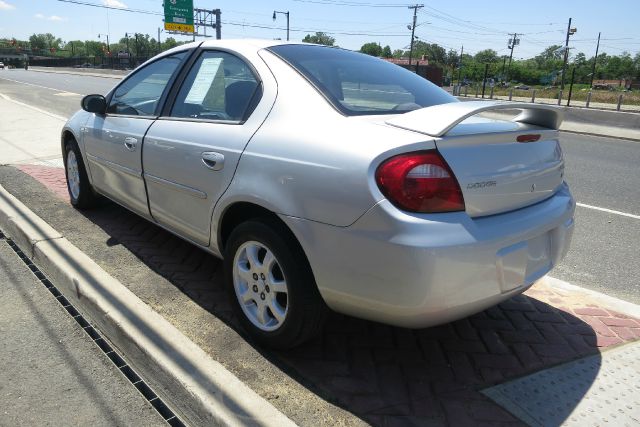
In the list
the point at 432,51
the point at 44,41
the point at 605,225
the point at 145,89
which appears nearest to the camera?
the point at 145,89

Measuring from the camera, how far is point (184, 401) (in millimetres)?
2338

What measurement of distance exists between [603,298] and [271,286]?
230cm

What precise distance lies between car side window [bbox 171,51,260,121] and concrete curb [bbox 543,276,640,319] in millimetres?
2472

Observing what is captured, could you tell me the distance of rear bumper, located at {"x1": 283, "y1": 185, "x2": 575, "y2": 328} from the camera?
6.55 ft

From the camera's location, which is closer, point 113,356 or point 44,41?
point 113,356

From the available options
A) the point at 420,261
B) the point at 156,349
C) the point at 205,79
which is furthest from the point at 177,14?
the point at 420,261

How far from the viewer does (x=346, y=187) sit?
2.11 meters

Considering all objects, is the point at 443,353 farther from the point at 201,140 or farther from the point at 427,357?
the point at 201,140

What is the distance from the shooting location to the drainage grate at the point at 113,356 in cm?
235

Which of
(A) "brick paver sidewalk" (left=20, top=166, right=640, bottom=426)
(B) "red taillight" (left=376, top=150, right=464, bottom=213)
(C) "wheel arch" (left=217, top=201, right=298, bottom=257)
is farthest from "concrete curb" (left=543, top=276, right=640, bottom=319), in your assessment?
(C) "wheel arch" (left=217, top=201, right=298, bottom=257)

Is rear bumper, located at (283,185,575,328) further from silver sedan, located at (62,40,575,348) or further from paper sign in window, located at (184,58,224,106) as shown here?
paper sign in window, located at (184,58,224,106)

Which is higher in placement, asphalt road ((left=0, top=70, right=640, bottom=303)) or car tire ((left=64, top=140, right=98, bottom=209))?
car tire ((left=64, top=140, right=98, bottom=209))

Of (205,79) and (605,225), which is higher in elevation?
(205,79)

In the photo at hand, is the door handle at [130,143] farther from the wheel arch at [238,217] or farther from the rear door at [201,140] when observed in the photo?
the wheel arch at [238,217]
